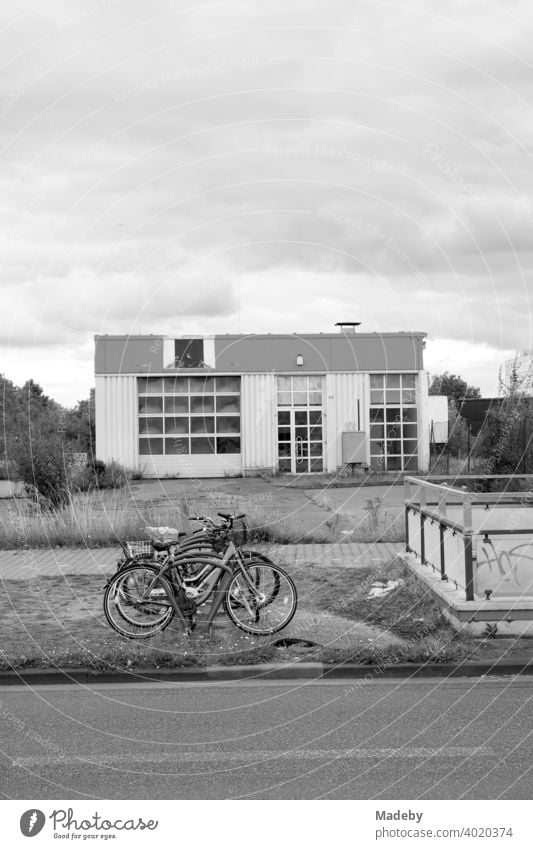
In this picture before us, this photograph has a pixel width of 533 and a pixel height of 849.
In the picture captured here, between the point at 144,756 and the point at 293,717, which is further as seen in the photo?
the point at 293,717

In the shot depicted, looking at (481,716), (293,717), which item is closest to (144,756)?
(293,717)

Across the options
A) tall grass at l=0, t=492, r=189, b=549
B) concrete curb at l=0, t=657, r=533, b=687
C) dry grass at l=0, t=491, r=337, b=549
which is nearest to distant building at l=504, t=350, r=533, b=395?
dry grass at l=0, t=491, r=337, b=549

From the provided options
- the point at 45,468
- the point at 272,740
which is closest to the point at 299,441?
the point at 45,468

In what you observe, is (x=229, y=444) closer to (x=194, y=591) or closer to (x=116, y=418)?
(x=116, y=418)

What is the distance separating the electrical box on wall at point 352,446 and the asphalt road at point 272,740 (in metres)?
30.4

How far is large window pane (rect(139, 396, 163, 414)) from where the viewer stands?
38594 mm

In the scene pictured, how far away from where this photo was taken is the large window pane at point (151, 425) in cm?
3847

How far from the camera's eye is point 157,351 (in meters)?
38.8

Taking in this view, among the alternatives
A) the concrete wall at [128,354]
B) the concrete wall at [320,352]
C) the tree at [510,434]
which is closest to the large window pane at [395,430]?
the concrete wall at [320,352]

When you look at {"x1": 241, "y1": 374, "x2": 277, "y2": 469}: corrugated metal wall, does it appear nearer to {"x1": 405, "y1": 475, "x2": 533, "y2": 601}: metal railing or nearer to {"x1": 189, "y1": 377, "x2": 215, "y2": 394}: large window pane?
{"x1": 189, "y1": 377, "x2": 215, "y2": 394}: large window pane

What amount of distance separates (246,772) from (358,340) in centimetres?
3484

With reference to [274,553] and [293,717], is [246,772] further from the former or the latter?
[274,553]

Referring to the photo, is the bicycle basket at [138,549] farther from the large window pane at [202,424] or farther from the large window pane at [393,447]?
the large window pane at [393,447]
